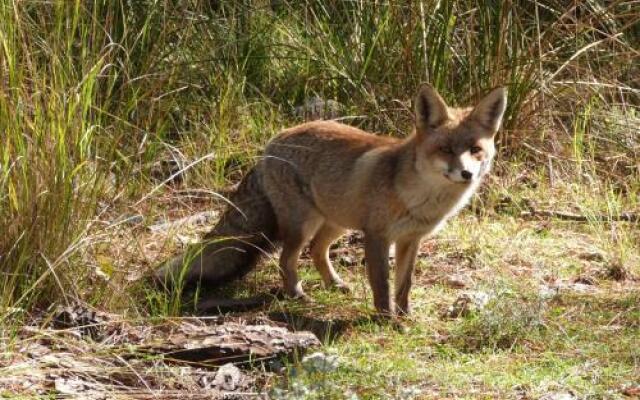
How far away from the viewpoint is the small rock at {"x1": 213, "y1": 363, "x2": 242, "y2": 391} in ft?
15.1

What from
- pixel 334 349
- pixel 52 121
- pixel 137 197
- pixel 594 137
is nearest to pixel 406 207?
pixel 334 349

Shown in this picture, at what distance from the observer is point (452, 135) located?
5973mm

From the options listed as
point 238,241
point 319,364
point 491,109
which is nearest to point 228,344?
point 319,364

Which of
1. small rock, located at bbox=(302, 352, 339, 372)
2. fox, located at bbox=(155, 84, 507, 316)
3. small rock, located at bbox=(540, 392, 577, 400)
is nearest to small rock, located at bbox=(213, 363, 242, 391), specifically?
small rock, located at bbox=(302, 352, 339, 372)

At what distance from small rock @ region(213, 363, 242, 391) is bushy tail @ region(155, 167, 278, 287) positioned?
1369 mm

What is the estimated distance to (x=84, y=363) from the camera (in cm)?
454

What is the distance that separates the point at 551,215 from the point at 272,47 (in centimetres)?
276

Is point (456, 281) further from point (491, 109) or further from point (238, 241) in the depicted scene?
point (238, 241)

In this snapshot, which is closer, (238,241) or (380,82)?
(238,241)

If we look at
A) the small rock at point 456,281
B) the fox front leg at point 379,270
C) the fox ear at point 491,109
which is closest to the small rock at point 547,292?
the small rock at point 456,281

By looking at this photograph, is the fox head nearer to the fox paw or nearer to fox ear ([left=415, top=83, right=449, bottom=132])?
fox ear ([left=415, top=83, right=449, bottom=132])

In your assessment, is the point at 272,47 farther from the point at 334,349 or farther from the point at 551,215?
the point at 334,349

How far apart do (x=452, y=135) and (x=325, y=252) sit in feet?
3.96

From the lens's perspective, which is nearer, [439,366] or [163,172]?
[439,366]
